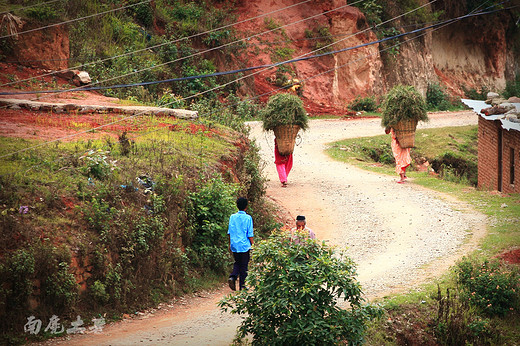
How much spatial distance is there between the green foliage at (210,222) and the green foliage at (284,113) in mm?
5291

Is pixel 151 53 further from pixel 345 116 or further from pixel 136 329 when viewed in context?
pixel 136 329

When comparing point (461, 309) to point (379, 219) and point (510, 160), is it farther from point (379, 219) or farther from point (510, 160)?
point (510, 160)

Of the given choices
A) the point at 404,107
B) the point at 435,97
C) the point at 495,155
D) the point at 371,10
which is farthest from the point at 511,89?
the point at 404,107

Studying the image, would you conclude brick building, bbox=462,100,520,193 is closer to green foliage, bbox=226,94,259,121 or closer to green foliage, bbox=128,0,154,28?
green foliage, bbox=226,94,259,121

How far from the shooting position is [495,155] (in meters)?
19.3

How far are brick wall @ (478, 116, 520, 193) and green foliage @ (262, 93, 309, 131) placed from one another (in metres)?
6.68

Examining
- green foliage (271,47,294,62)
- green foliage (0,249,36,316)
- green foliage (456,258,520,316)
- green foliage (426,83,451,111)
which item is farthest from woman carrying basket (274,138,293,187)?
green foliage (426,83,451,111)

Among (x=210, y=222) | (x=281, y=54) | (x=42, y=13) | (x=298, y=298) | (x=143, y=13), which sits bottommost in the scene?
(x=298, y=298)

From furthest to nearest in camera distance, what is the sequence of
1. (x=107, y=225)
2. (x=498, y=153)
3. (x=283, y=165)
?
(x=498, y=153), (x=283, y=165), (x=107, y=225)

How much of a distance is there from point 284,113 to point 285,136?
660mm

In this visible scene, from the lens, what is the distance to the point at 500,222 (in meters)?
13.6

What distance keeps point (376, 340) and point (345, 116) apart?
910 inches

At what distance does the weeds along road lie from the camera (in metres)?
8.22

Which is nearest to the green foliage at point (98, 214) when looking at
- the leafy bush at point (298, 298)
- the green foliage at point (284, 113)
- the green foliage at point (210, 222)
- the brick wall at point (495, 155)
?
the green foliage at point (210, 222)
